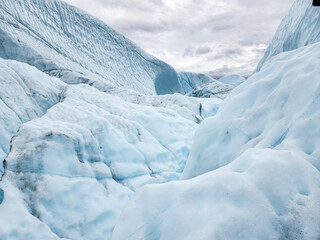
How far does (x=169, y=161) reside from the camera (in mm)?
5129

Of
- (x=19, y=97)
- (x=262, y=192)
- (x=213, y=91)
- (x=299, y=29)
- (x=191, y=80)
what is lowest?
(x=191, y=80)

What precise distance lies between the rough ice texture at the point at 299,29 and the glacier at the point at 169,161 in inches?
1.7

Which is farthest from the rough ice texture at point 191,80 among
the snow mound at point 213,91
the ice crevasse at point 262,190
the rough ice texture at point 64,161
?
the ice crevasse at point 262,190

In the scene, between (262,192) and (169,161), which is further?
(169,161)

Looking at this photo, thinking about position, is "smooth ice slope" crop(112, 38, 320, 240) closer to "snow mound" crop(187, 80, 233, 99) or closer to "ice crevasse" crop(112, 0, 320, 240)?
"ice crevasse" crop(112, 0, 320, 240)

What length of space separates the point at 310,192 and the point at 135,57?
20576 millimetres

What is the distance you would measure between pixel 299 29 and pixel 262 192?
206 inches

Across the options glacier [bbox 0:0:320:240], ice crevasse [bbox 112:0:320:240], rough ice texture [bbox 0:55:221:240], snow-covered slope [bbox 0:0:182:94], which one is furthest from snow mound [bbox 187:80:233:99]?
ice crevasse [bbox 112:0:320:240]

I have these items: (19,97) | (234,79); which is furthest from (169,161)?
(234,79)

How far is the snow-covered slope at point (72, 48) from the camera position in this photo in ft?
39.0

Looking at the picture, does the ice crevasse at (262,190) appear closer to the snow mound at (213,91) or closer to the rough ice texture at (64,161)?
the rough ice texture at (64,161)

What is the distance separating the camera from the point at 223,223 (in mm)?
1410

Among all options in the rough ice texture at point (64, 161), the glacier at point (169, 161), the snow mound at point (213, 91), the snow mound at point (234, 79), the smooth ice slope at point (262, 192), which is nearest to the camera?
the smooth ice slope at point (262, 192)

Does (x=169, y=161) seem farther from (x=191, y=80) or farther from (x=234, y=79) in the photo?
(x=234, y=79)
